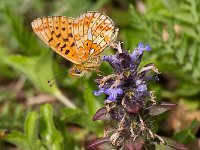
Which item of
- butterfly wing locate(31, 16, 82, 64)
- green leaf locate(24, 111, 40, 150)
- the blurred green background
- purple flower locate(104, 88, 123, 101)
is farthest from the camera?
the blurred green background

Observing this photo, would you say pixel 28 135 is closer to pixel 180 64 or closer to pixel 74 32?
pixel 74 32

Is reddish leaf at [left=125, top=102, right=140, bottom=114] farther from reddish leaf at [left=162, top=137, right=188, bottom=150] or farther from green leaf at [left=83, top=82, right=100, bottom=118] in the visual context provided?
green leaf at [left=83, top=82, right=100, bottom=118]

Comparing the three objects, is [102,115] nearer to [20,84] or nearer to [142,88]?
[142,88]

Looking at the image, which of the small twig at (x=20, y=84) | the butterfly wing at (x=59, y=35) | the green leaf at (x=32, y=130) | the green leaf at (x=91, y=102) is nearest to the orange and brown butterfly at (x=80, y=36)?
the butterfly wing at (x=59, y=35)

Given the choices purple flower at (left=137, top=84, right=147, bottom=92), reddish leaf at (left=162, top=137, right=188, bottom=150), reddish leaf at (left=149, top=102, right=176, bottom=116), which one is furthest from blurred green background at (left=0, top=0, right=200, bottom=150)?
purple flower at (left=137, top=84, right=147, bottom=92)

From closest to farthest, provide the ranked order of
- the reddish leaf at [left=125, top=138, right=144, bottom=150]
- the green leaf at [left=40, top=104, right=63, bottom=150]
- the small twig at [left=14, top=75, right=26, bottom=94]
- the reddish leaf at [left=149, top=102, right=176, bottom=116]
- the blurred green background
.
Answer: the reddish leaf at [left=125, top=138, right=144, bottom=150]
the reddish leaf at [left=149, top=102, right=176, bottom=116]
the green leaf at [left=40, top=104, right=63, bottom=150]
the blurred green background
the small twig at [left=14, top=75, right=26, bottom=94]

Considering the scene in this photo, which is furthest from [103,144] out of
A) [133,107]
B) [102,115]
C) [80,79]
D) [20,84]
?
[20,84]

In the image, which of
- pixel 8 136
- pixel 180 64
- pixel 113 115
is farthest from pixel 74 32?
pixel 180 64
